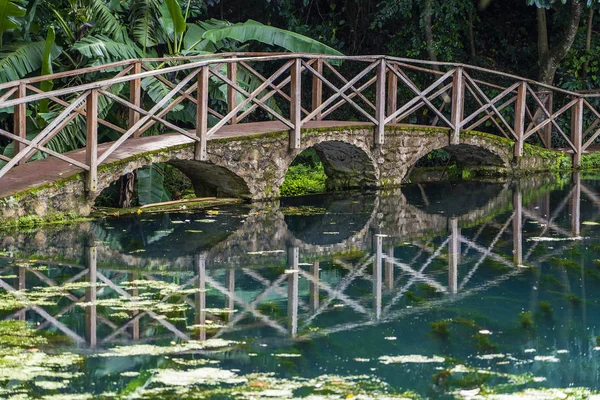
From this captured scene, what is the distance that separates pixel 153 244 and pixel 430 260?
8.18ft

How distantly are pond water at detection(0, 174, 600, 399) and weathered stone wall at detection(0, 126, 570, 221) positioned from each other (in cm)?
41

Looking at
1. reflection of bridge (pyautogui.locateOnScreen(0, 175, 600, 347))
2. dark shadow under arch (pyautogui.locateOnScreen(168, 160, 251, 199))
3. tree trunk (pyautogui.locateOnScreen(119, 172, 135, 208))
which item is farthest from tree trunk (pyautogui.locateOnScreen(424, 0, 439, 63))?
reflection of bridge (pyautogui.locateOnScreen(0, 175, 600, 347))

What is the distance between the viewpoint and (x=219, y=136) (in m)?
11.6

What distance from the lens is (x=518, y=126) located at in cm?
1619

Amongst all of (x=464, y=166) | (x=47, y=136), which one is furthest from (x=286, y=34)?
(x=47, y=136)

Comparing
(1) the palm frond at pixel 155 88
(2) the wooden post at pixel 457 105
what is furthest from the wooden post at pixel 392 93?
(1) the palm frond at pixel 155 88

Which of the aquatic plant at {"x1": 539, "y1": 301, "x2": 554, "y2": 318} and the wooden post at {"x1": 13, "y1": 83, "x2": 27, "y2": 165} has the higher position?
the wooden post at {"x1": 13, "y1": 83, "x2": 27, "y2": 165}

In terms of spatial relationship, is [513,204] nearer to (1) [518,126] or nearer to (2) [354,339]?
A: (1) [518,126]

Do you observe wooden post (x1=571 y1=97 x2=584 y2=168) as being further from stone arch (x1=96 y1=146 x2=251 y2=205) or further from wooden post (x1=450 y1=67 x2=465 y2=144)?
stone arch (x1=96 y1=146 x2=251 y2=205)

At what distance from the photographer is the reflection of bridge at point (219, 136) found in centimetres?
1009

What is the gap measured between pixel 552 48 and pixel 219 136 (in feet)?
29.5

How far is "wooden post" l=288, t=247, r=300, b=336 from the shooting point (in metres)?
5.95

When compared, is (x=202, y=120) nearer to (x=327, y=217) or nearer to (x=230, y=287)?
(x=327, y=217)

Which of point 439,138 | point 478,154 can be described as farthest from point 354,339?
point 478,154
